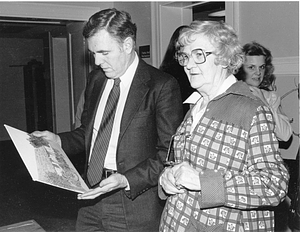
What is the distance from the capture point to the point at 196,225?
137 cm

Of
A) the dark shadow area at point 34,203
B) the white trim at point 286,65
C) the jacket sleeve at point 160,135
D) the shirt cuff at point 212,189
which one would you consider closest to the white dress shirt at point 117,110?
the jacket sleeve at point 160,135

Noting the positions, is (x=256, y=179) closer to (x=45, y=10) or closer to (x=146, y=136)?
(x=146, y=136)

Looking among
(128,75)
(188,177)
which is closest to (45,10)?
(128,75)

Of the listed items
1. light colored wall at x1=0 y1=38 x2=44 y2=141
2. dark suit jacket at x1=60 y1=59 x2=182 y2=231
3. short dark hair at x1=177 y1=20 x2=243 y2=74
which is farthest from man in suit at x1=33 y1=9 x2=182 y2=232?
light colored wall at x1=0 y1=38 x2=44 y2=141

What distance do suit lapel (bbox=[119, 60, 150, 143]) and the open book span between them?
29 centimetres

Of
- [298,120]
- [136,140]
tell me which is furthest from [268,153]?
[298,120]

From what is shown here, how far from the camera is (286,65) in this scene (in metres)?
3.21

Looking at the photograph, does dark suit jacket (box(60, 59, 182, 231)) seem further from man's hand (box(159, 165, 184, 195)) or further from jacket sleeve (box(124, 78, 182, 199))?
man's hand (box(159, 165, 184, 195))

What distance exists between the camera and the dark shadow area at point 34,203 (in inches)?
164

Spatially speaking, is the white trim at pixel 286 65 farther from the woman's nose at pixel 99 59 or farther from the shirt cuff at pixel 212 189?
the shirt cuff at pixel 212 189

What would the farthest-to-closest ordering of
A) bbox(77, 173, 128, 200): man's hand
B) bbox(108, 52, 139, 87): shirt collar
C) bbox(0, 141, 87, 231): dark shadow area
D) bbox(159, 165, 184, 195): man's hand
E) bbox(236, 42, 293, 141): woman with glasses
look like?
1. bbox(0, 141, 87, 231): dark shadow area
2. bbox(236, 42, 293, 141): woman with glasses
3. bbox(108, 52, 139, 87): shirt collar
4. bbox(77, 173, 128, 200): man's hand
5. bbox(159, 165, 184, 195): man's hand

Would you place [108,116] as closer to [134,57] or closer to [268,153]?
[134,57]

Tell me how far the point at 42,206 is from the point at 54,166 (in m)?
3.36

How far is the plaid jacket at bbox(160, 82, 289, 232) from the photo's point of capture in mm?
1212
